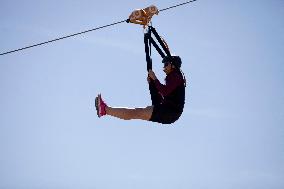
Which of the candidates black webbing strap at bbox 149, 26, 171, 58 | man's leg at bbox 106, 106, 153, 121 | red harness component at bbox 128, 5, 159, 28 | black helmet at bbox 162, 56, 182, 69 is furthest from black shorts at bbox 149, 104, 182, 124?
red harness component at bbox 128, 5, 159, 28

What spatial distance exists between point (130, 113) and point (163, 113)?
678mm

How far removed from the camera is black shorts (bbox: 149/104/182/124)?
8945 millimetres

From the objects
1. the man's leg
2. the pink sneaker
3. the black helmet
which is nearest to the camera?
the man's leg

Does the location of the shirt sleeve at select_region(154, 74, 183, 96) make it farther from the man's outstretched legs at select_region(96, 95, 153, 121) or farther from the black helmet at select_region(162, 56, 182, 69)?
the man's outstretched legs at select_region(96, 95, 153, 121)

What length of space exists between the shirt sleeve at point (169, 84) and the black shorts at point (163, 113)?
28 centimetres

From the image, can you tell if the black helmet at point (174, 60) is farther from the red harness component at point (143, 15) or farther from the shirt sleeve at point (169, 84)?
the red harness component at point (143, 15)

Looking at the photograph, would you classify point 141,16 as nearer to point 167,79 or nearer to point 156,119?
point 167,79

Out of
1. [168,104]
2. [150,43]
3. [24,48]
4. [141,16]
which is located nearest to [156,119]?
[168,104]

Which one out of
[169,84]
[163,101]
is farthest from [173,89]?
[163,101]

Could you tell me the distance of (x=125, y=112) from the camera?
8.81 metres

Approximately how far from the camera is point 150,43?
9.36 meters

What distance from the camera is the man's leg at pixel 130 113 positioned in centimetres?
882

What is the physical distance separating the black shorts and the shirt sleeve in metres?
0.28

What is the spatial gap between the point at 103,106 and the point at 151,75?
1138 millimetres
